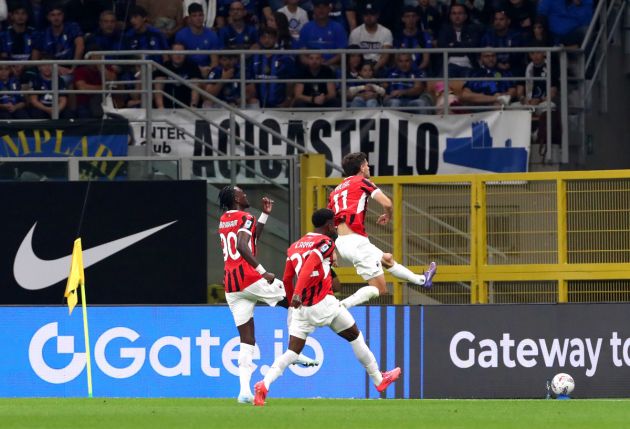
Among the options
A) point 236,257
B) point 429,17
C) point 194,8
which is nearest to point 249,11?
point 194,8

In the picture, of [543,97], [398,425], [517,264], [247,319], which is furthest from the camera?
[543,97]

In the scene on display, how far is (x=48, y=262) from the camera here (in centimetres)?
2086

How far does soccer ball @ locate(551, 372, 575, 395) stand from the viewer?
698 inches

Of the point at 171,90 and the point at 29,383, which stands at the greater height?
the point at 171,90

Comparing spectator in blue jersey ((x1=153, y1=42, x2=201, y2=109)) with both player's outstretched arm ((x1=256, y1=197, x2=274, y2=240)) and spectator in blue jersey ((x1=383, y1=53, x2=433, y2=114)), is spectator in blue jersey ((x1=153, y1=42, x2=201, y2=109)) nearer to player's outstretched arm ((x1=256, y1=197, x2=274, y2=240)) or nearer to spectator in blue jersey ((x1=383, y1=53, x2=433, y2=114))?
spectator in blue jersey ((x1=383, y1=53, x2=433, y2=114))

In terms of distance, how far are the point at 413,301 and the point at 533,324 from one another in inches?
92.1

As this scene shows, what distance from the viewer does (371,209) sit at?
21047mm

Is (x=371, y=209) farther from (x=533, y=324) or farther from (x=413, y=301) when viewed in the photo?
(x=533, y=324)

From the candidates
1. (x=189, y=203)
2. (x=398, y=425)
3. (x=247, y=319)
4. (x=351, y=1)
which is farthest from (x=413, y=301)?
(x=398, y=425)

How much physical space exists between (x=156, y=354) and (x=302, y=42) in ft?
23.1

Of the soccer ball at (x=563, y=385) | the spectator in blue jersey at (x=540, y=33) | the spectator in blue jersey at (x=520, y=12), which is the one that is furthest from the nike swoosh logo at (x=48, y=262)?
the spectator in blue jersey at (x=520, y=12)

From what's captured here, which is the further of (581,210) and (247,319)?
(581,210)

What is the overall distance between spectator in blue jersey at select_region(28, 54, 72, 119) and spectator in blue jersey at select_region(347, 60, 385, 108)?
410 cm

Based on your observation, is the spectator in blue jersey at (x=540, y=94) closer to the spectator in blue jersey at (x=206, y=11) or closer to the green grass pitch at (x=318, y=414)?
the spectator in blue jersey at (x=206, y=11)
